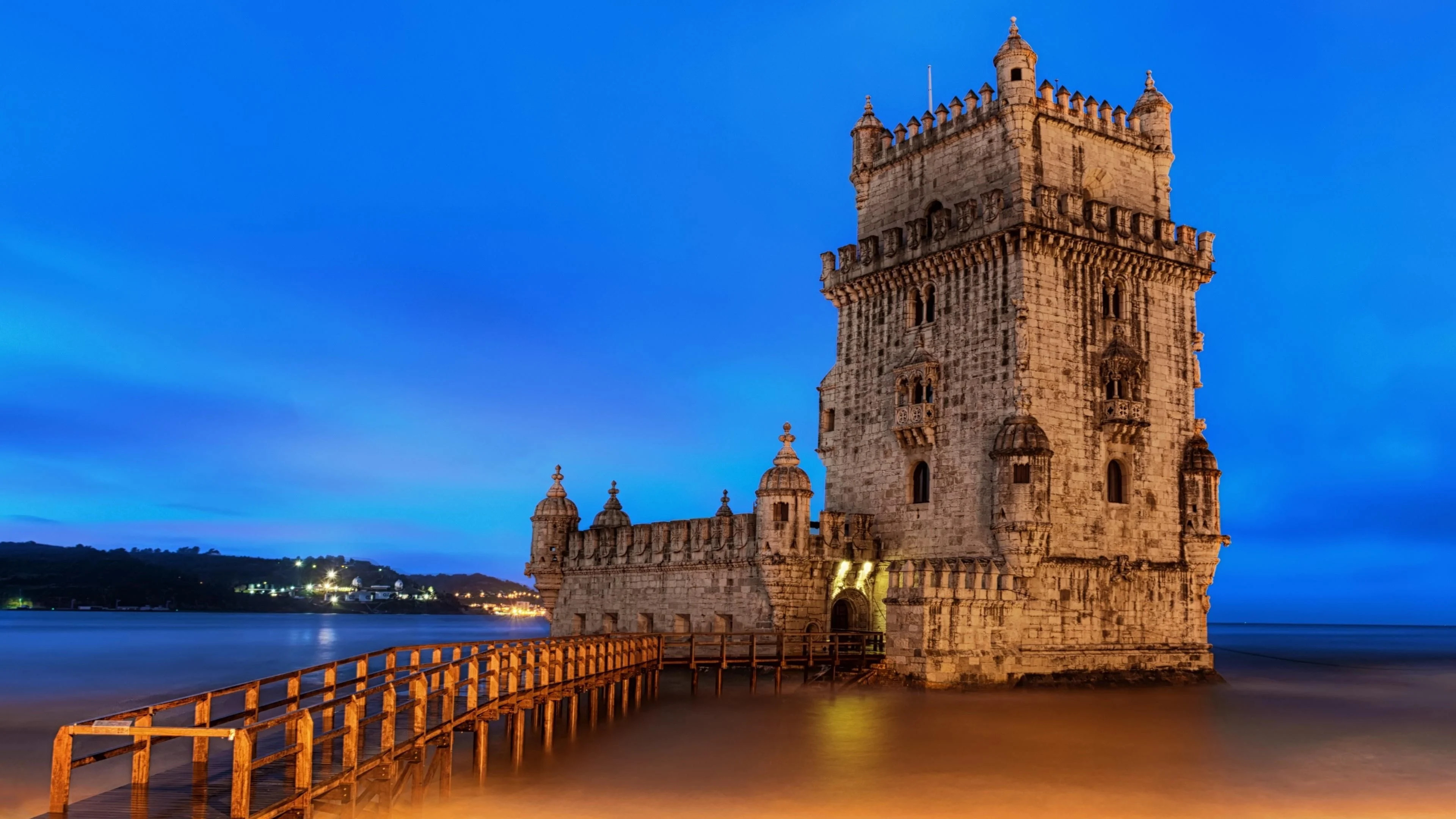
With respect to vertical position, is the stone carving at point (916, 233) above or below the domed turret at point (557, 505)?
above

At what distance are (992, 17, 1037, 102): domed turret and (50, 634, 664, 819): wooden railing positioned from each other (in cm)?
1933

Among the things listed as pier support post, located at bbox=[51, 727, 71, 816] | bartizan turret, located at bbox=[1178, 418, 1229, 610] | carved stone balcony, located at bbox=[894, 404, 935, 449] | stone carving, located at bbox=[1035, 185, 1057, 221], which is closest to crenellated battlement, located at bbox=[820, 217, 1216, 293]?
stone carving, located at bbox=[1035, 185, 1057, 221]

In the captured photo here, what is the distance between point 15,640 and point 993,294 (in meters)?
88.7

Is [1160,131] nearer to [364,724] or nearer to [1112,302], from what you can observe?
[1112,302]

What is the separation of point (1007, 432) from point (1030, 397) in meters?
1.32

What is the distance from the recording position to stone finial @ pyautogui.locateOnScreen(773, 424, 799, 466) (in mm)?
35156

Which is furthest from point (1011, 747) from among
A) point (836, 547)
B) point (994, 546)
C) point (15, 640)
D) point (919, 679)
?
point (15, 640)

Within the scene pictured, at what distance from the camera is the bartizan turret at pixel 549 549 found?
147ft

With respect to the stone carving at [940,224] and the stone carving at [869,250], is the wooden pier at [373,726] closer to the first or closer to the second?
the stone carving at [869,250]

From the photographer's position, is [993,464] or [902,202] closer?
[993,464]

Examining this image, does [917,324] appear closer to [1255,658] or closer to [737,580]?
[737,580]

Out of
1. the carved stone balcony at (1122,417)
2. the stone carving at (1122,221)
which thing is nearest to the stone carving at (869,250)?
the stone carving at (1122,221)

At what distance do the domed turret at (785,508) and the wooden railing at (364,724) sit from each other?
6.96 metres

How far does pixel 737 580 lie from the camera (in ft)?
120
